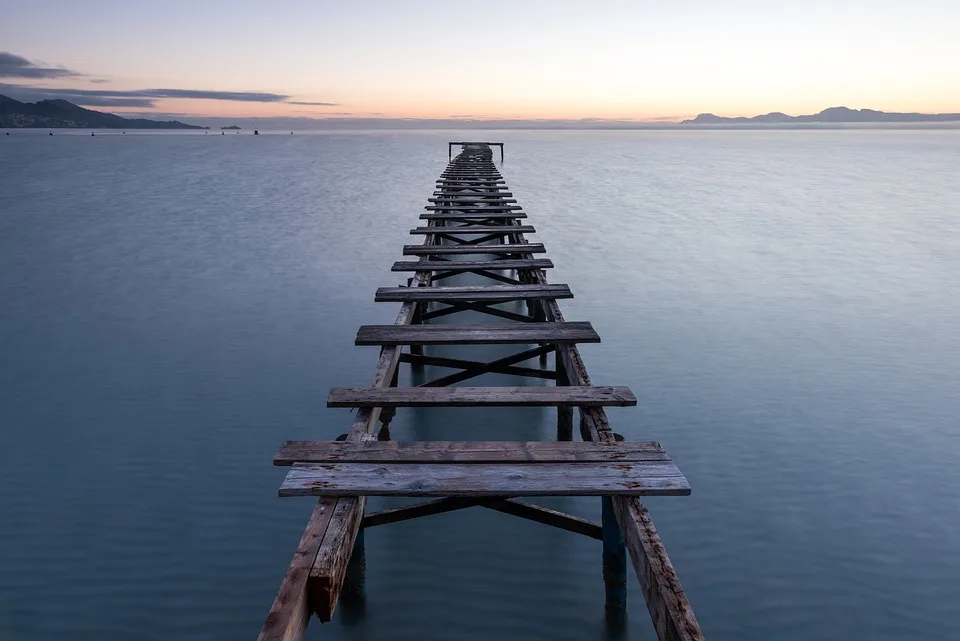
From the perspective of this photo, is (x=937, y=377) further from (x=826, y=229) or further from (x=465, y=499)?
(x=826, y=229)

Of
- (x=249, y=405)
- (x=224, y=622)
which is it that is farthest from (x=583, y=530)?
(x=249, y=405)

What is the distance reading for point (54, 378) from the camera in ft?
28.3

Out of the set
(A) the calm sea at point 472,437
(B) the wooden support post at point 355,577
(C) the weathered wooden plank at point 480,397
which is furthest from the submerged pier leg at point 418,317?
(B) the wooden support post at point 355,577

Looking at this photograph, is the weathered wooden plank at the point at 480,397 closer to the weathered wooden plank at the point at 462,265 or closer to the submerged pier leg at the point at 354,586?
the submerged pier leg at the point at 354,586

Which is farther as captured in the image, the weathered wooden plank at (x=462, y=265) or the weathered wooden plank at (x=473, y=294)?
the weathered wooden plank at (x=462, y=265)

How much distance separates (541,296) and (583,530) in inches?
153

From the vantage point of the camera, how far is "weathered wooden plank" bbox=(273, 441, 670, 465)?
382 centimetres

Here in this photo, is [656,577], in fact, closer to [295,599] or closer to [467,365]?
[295,599]

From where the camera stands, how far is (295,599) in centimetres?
277

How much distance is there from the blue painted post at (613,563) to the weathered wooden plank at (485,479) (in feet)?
2.08

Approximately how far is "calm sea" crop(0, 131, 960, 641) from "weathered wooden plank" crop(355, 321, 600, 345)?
1.15 meters

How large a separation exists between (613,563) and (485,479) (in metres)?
1.29

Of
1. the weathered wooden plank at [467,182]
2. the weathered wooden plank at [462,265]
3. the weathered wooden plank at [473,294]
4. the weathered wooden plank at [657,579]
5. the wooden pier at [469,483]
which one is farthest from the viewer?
the weathered wooden plank at [467,182]

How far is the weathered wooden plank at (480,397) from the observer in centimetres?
480
